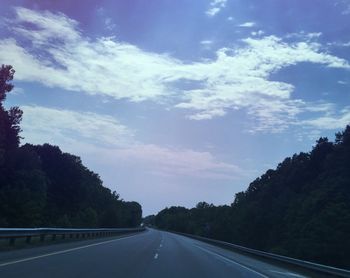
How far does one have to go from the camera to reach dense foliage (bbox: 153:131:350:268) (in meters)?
66.4

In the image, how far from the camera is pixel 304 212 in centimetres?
8094

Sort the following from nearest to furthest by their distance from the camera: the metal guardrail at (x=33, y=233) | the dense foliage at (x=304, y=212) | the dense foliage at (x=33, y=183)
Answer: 1. the metal guardrail at (x=33, y=233)
2. the dense foliage at (x=33, y=183)
3. the dense foliage at (x=304, y=212)

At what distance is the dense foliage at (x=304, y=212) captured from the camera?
66.4m

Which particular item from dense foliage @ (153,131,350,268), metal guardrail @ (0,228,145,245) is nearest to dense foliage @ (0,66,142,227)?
metal guardrail @ (0,228,145,245)

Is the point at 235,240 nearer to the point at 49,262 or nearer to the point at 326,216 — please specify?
the point at 326,216

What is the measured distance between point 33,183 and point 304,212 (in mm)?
38428

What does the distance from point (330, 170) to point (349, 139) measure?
6.53 m

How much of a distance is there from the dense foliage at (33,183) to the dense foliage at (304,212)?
31.9 m

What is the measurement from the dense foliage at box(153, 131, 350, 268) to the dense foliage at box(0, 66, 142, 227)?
31.9 metres

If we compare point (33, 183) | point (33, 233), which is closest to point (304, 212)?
point (33, 183)

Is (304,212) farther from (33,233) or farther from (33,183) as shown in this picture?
(33,233)

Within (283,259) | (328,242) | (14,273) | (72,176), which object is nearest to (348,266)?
(328,242)

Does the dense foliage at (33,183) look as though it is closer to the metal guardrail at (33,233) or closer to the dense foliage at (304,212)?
the metal guardrail at (33,233)

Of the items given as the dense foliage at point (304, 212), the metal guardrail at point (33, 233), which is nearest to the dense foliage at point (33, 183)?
the metal guardrail at point (33, 233)
